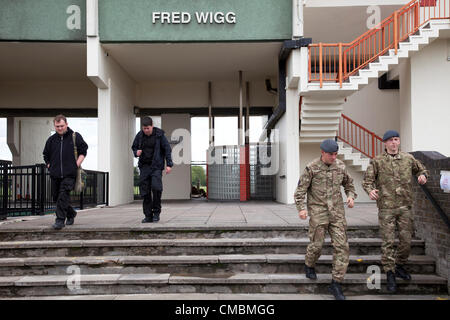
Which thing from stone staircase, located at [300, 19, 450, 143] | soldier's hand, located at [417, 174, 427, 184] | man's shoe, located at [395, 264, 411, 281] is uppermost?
stone staircase, located at [300, 19, 450, 143]

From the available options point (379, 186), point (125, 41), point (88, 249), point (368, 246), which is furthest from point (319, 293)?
point (125, 41)

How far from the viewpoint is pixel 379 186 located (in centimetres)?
477

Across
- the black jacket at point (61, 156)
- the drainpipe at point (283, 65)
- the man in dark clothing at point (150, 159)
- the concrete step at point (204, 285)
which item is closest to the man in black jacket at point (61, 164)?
the black jacket at point (61, 156)

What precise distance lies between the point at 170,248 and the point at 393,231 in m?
2.99

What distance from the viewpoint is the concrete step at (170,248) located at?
536cm

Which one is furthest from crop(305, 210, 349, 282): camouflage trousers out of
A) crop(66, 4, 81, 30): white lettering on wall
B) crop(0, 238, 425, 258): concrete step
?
crop(66, 4, 81, 30): white lettering on wall

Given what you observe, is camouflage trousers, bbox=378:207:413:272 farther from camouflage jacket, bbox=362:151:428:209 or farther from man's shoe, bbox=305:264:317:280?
man's shoe, bbox=305:264:317:280

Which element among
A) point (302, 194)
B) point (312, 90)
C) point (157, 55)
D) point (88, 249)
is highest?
point (157, 55)

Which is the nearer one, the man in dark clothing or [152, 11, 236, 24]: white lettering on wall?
the man in dark clothing

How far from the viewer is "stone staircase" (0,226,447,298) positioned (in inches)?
185

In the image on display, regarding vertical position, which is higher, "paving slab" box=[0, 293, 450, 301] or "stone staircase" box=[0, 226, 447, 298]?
"stone staircase" box=[0, 226, 447, 298]

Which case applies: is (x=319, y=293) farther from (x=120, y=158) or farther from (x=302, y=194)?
(x=120, y=158)
